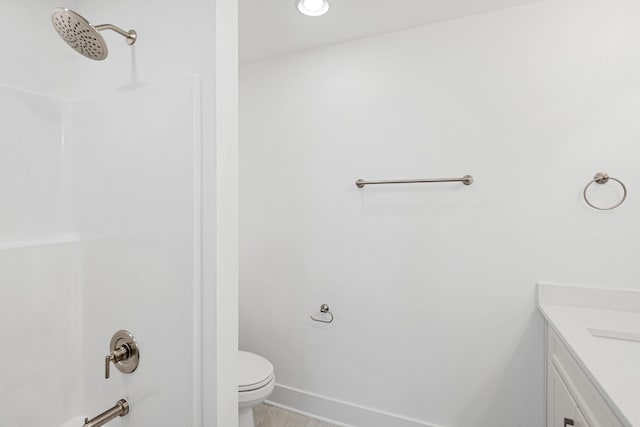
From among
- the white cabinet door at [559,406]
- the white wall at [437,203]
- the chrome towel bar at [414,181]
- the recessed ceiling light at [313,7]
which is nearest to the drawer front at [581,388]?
the white cabinet door at [559,406]

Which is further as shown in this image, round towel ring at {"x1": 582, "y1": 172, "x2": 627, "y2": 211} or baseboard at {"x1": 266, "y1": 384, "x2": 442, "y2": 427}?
baseboard at {"x1": 266, "y1": 384, "x2": 442, "y2": 427}

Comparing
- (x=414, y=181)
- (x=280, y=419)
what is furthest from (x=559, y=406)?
(x=280, y=419)

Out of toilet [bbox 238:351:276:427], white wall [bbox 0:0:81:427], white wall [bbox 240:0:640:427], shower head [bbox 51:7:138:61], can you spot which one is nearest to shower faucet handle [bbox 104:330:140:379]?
white wall [bbox 0:0:81:427]

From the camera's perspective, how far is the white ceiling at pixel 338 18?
153 centimetres

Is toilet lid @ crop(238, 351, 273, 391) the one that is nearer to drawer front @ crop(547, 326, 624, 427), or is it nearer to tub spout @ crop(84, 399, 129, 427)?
tub spout @ crop(84, 399, 129, 427)

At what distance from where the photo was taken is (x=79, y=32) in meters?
0.78

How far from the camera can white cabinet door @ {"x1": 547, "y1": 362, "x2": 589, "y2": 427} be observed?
3.47 ft

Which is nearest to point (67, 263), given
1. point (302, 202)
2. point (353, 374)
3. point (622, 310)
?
point (302, 202)

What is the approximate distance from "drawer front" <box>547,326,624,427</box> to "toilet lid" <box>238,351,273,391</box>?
131 cm

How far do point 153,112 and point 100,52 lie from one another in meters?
0.19

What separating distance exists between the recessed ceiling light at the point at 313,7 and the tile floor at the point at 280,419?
92.5 inches

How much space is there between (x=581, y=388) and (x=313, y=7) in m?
1.94

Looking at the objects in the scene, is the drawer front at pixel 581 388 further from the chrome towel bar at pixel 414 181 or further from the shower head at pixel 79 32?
the shower head at pixel 79 32

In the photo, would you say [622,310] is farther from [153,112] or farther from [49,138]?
[49,138]
